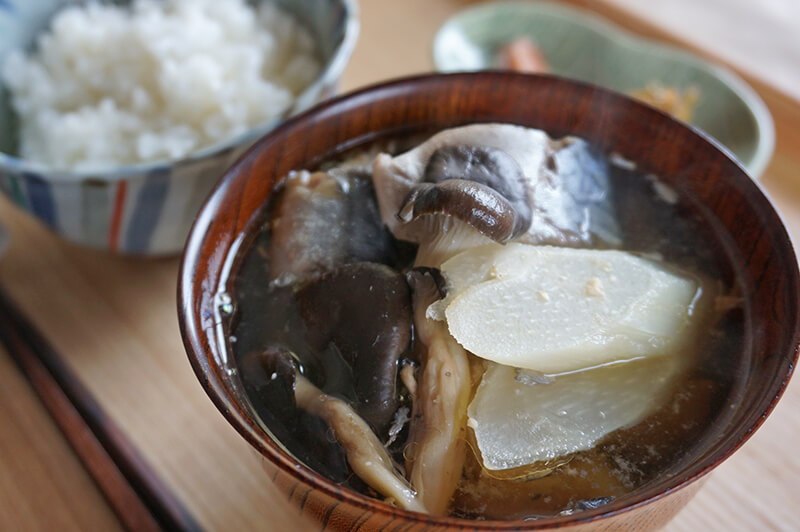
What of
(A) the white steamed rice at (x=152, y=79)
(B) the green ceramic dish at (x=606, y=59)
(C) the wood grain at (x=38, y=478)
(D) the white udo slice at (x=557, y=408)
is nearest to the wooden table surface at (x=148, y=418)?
(C) the wood grain at (x=38, y=478)

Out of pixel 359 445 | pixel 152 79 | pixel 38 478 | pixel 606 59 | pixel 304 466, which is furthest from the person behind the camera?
pixel 606 59

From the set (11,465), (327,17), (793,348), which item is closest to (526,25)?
(327,17)

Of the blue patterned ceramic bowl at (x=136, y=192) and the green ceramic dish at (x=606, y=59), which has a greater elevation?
the green ceramic dish at (x=606, y=59)

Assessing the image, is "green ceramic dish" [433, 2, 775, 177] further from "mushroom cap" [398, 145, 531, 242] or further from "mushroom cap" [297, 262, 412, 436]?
"mushroom cap" [297, 262, 412, 436]

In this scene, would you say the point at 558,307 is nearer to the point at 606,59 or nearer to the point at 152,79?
the point at 152,79

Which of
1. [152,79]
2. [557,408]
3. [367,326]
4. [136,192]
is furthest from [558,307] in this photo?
[152,79]

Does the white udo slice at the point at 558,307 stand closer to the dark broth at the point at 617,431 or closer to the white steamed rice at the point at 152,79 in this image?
the dark broth at the point at 617,431

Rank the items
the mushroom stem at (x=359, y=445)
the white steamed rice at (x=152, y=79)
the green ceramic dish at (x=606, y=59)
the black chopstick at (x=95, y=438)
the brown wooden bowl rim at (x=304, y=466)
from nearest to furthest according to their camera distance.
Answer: the brown wooden bowl rim at (x=304, y=466) → the mushroom stem at (x=359, y=445) → the black chopstick at (x=95, y=438) → the white steamed rice at (x=152, y=79) → the green ceramic dish at (x=606, y=59)
